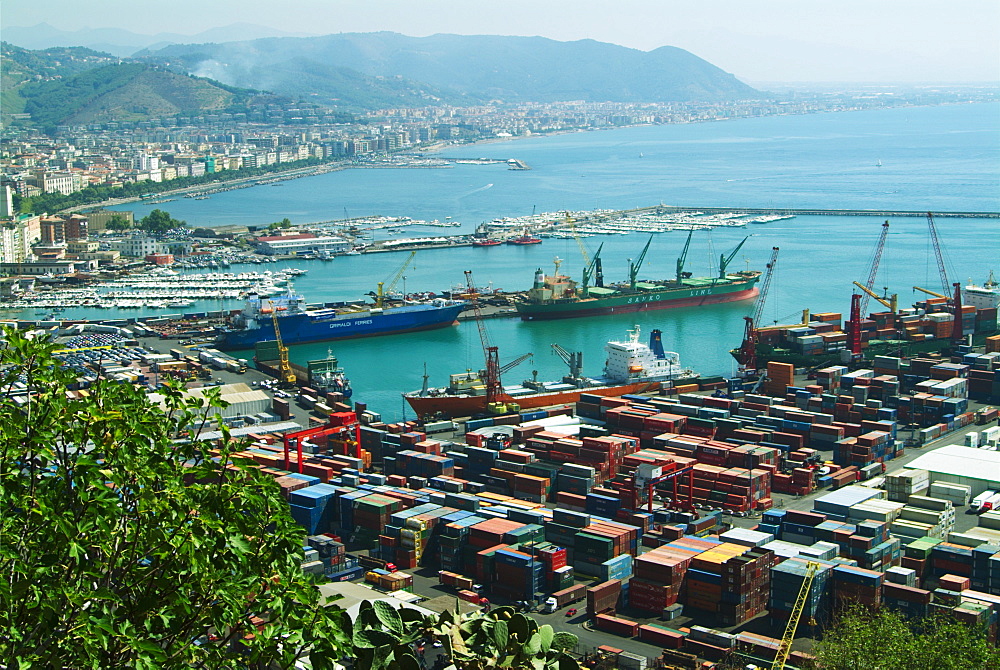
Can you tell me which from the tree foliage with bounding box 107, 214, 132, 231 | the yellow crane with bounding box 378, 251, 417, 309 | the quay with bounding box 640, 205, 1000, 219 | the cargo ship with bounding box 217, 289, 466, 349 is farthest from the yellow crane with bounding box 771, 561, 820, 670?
the tree foliage with bounding box 107, 214, 132, 231

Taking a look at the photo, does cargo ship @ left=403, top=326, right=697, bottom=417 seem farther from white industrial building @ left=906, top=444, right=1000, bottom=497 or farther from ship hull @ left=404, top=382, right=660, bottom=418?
white industrial building @ left=906, top=444, right=1000, bottom=497

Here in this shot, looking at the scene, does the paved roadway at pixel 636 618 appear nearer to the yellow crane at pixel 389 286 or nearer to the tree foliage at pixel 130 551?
the tree foliage at pixel 130 551

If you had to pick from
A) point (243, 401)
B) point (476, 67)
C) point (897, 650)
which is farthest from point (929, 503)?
point (476, 67)

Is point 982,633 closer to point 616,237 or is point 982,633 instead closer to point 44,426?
point 44,426

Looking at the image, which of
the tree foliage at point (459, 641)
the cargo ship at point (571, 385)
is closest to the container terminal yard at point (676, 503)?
the cargo ship at point (571, 385)

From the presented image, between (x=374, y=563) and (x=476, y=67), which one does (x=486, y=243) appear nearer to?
(x=374, y=563)

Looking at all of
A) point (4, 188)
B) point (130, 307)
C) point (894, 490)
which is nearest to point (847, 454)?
point (894, 490)
